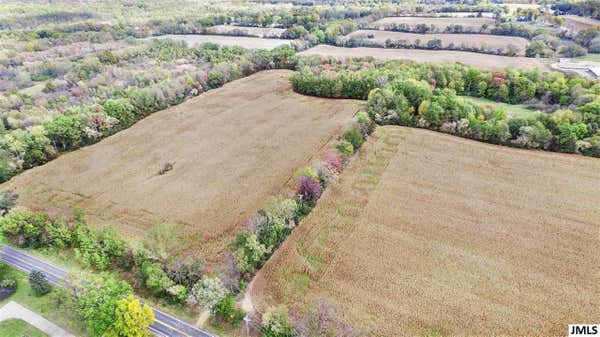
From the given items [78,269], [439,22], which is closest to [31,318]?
[78,269]

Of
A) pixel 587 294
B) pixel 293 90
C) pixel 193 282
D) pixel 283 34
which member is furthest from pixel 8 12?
pixel 587 294

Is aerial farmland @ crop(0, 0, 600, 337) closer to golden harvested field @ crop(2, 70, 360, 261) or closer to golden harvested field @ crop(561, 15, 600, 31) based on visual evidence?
golden harvested field @ crop(2, 70, 360, 261)

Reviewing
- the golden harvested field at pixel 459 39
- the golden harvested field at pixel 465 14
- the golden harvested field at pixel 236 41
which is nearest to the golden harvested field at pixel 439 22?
the golden harvested field at pixel 465 14

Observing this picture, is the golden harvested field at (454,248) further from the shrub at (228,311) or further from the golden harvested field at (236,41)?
the golden harvested field at (236,41)

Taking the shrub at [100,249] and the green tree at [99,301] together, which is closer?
the green tree at [99,301]

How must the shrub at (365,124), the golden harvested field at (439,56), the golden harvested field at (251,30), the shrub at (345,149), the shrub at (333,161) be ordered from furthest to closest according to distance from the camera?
the golden harvested field at (251,30) < the golden harvested field at (439,56) < the shrub at (365,124) < the shrub at (345,149) < the shrub at (333,161)

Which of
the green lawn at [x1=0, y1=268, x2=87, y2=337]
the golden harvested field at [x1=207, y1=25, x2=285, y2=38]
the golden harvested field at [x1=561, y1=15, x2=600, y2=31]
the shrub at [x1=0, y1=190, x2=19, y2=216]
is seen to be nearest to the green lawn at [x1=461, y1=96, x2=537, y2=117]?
the golden harvested field at [x1=561, y1=15, x2=600, y2=31]
